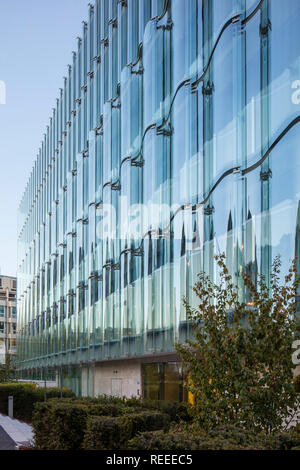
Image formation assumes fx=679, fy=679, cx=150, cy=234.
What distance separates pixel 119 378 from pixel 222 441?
80.5 ft

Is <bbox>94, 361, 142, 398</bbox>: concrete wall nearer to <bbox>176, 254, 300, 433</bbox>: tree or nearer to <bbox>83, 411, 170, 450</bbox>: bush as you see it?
<bbox>83, 411, 170, 450</bbox>: bush

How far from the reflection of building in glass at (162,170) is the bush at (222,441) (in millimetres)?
6351

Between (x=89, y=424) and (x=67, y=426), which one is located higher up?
(x=89, y=424)

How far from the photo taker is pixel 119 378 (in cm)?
3266

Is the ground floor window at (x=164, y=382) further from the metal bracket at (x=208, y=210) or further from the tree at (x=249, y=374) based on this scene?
the tree at (x=249, y=374)

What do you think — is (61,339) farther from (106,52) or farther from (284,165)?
(284,165)

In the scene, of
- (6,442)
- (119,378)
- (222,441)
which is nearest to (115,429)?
(222,441)

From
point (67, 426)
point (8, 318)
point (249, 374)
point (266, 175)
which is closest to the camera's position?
point (249, 374)

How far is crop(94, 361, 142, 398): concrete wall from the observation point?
2972 centimetres

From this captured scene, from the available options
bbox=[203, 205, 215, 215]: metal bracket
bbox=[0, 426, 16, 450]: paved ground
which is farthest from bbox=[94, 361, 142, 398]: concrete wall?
bbox=[203, 205, 215, 215]: metal bracket

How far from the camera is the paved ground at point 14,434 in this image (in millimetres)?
22833

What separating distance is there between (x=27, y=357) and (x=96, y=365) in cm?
3103

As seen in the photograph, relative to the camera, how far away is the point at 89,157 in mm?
38375

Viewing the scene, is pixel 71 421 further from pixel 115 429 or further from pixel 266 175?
pixel 266 175
